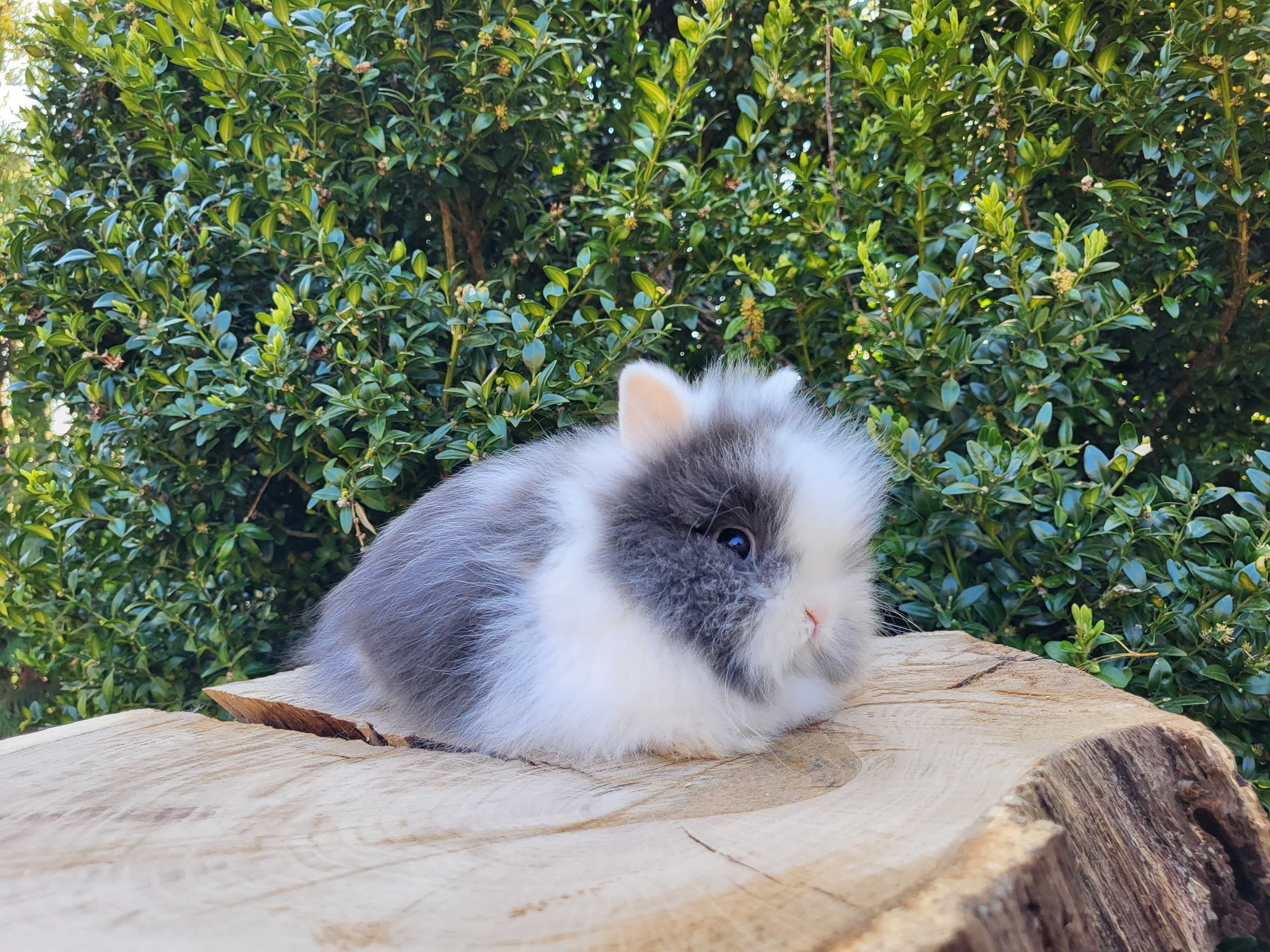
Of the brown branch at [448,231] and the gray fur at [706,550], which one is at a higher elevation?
the brown branch at [448,231]

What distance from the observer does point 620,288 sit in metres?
3.04

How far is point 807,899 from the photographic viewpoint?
0.95m

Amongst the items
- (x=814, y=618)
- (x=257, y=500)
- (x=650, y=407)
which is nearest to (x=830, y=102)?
(x=650, y=407)

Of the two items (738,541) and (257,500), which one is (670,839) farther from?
(257,500)

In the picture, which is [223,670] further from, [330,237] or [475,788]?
[475,788]

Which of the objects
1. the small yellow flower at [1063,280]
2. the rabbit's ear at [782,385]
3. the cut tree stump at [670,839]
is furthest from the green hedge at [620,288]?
the cut tree stump at [670,839]

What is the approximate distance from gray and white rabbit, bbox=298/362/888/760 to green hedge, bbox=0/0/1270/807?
26.6 inches

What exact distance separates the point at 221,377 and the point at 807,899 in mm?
2496

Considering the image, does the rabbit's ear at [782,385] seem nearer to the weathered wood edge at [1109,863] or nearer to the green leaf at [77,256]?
the weathered wood edge at [1109,863]

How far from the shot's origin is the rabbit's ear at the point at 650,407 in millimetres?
1770

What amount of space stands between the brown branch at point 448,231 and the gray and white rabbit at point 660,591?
138 centimetres

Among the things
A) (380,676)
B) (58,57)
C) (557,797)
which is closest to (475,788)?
(557,797)

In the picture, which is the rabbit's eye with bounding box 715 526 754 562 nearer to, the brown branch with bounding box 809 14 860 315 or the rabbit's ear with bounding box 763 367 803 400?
the rabbit's ear with bounding box 763 367 803 400

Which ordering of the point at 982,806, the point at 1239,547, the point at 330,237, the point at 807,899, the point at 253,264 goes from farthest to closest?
the point at 253,264, the point at 330,237, the point at 1239,547, the point at 982,806, the point at 807,899
